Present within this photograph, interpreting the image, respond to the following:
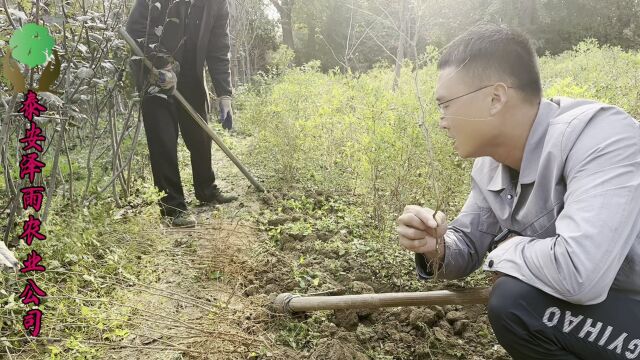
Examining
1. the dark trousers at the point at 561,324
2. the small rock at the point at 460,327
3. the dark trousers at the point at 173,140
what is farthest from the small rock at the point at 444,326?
the dark trousers at the point at 173,140

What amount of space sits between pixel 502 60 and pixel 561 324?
0.79 meters

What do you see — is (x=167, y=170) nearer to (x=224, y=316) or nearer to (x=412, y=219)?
(x=224, y=316)

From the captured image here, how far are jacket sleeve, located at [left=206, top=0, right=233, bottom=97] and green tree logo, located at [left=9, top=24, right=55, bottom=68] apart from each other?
6.68ft

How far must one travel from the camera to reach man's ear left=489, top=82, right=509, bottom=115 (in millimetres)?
1410

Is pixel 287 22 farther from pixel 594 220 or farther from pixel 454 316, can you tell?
pixel 594 220

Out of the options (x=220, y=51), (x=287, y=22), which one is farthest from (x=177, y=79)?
(x=287, y=22)

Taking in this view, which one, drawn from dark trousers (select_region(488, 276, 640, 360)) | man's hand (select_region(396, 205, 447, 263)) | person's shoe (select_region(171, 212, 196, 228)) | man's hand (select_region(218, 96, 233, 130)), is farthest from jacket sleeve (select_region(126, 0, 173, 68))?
dark trousers (select_region(488, 276, 640, 360))

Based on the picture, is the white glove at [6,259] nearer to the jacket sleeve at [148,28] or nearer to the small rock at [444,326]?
the small rock at [444,326]

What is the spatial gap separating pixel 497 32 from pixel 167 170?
2639 mm

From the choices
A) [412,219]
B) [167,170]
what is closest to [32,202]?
[167,170]

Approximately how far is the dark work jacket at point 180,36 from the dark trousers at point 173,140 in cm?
11

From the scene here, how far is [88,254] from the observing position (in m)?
2.52

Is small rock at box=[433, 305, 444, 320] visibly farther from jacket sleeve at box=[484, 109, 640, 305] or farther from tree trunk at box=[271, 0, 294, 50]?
tree trunk at box=[271, 0, 294, 50]

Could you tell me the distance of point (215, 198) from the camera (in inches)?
153
